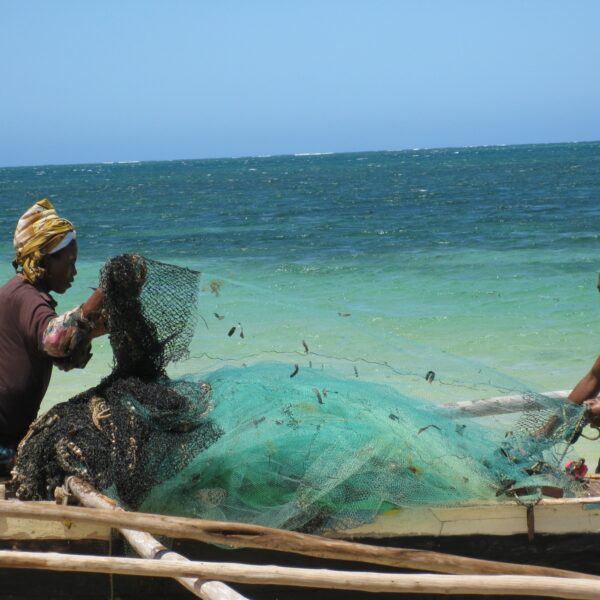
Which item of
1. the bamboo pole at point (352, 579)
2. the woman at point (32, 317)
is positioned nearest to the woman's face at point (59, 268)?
the woman at point (32, 317)

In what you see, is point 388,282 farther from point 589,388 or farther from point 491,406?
point 491,406

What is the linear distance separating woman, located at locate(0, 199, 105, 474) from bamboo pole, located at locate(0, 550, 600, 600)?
3.04ft

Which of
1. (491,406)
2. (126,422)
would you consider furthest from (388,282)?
(126,422)

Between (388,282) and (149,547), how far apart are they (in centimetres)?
1007

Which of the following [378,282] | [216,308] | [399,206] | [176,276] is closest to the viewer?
[176,276]

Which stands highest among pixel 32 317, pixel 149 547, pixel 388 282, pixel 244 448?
pixel 32 317

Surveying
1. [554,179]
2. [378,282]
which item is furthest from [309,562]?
[554,179]

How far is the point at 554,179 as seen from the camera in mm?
41938

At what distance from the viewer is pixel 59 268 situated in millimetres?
3684

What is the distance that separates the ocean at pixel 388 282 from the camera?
13.8ft

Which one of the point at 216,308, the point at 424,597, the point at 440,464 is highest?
the point at 216,308

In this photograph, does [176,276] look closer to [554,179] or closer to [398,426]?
[398,426]

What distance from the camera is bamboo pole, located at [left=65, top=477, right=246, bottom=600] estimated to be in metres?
2.63

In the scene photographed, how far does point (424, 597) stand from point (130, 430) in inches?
47.1
